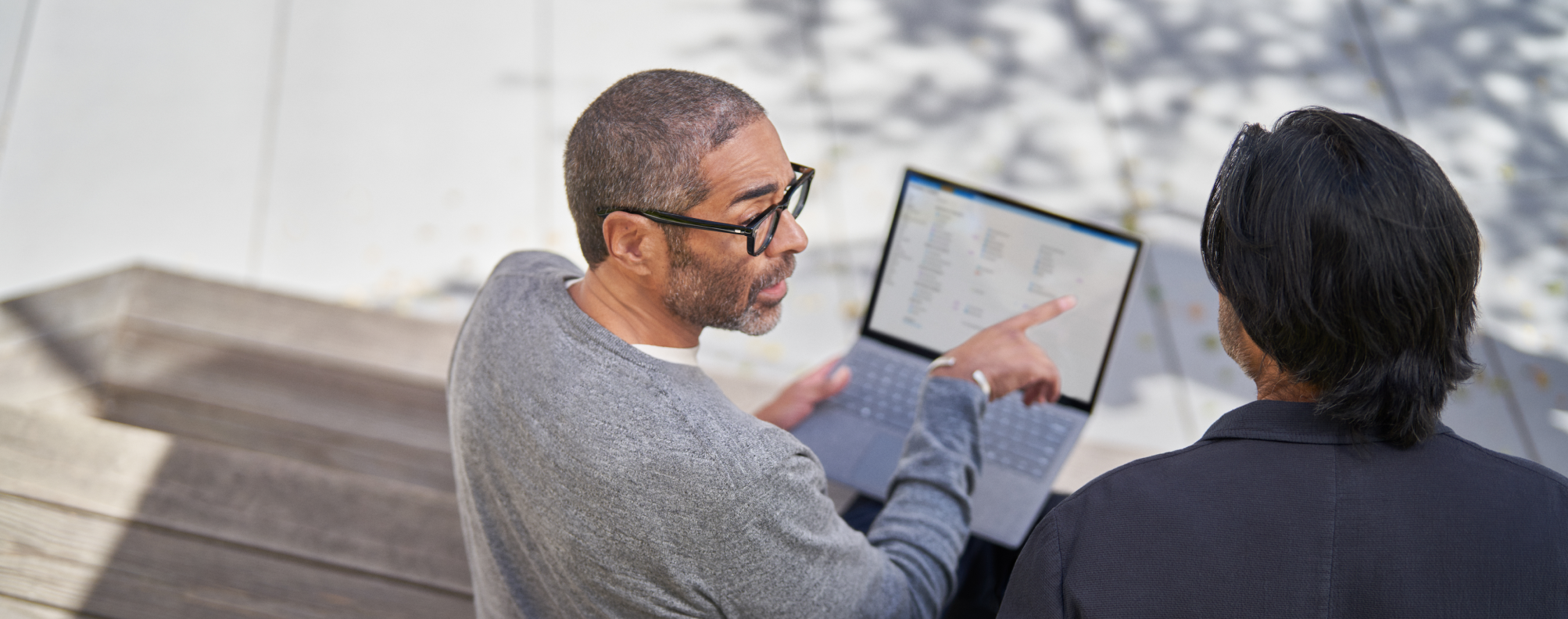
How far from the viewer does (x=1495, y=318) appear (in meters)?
3.10

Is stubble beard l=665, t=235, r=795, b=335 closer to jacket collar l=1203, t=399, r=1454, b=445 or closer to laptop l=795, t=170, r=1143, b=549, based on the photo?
laptop l=795, t=170, r=1143, b=549

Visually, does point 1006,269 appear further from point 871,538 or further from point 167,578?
point 167,578

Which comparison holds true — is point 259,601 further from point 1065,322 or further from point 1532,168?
point 1532,168

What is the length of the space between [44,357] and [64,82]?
71.2 inches

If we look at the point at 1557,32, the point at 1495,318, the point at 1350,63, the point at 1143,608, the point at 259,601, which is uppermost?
the point at 1557,32

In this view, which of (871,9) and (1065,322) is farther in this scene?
(871,9)

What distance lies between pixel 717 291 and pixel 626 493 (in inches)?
13.4

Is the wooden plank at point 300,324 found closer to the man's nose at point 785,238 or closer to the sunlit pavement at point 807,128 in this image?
the sunlit pavement at point 807,128

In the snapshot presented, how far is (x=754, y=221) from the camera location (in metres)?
1.35

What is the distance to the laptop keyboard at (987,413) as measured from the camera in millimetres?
1826

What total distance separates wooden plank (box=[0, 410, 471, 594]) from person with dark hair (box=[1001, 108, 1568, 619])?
3.87 ft

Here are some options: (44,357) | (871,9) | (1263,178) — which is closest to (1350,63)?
(871,9)

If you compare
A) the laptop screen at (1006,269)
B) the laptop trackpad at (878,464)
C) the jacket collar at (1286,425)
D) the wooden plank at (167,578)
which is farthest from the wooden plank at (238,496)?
the jacket collar at (1286,425)

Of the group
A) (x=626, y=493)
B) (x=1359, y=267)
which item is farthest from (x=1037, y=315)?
(x=626, y=493)
